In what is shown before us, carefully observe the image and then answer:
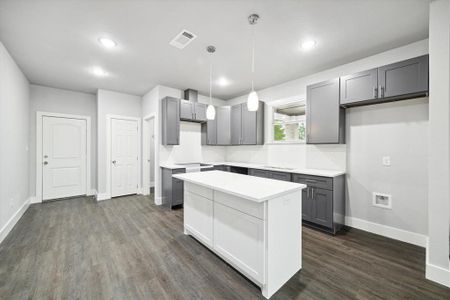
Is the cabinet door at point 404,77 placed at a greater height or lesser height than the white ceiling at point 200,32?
lesser

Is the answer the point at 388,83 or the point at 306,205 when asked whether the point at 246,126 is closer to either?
the point at 306,205

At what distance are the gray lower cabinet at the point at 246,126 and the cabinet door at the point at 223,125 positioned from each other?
0.10m

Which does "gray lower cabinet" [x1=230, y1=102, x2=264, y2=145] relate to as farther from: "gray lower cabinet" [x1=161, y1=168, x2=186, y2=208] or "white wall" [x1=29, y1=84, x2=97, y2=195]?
"white wall" [x1=29, y1=84, x2=97, y2=195]

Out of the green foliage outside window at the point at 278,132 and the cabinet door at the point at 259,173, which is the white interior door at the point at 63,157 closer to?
the cabinet door at the point at 259,173

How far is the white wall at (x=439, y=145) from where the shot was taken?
1.78m

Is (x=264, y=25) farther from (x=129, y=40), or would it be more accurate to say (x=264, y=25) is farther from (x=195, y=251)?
(x=195, y=251)

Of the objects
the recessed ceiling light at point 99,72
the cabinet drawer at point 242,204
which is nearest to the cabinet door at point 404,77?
the cabinet drawer at point 242,204

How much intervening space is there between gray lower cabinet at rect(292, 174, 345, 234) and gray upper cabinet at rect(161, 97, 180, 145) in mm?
2785

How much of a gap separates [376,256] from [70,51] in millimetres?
5081

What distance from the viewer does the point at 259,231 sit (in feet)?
5.33

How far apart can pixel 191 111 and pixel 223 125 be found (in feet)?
3.16

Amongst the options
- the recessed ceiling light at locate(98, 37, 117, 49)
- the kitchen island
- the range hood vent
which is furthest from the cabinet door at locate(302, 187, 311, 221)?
the recessed ceiling light at locate(98, 37, 117, 49)

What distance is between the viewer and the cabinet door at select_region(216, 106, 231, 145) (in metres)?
4.95

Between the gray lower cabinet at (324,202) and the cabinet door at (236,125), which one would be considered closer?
the gray lower cabinet at (324,202)
